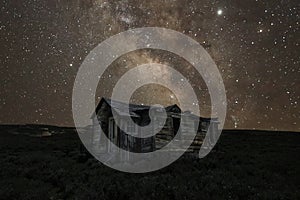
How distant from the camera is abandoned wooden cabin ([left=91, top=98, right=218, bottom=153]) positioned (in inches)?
880

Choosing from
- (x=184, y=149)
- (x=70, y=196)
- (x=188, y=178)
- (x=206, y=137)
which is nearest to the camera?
(x=70, y=196)

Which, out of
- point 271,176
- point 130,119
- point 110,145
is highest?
point 130,119

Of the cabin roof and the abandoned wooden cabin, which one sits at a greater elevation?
the cabin roof

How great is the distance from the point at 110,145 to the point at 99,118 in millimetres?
3152

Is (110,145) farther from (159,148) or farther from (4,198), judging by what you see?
(4,198)

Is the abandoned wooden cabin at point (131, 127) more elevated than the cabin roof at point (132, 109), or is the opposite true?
the cabin roof at point (132, 109)

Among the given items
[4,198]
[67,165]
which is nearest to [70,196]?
[4,198]

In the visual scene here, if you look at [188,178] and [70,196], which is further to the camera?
[188,178]

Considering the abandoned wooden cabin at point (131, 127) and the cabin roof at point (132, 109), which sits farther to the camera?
the cabin roof at point (132, 109)

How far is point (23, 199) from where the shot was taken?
35.3ft

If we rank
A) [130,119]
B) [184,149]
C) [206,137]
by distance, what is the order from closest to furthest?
[130,119] < [184,149] < [206,137]

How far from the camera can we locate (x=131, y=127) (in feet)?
74.2

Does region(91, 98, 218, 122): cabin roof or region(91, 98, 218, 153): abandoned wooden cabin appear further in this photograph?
region(91, 98, 218, 122): cabin roof

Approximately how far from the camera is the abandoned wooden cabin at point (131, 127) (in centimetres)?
2234
